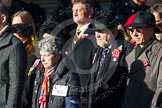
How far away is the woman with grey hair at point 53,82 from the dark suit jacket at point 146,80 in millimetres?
888

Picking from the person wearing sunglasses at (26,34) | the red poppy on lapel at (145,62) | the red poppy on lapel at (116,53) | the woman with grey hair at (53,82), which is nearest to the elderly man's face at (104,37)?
the red poppy on lapel at (116,53)

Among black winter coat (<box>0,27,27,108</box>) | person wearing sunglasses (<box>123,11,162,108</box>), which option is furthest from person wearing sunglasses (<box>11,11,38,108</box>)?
person wearing sunglasses (<box>123,11,162,108</box>)

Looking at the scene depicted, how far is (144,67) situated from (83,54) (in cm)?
95

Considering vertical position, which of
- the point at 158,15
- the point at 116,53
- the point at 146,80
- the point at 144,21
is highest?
the point at 158,15

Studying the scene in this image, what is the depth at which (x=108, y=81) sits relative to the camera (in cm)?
727

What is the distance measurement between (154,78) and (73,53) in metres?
1.32

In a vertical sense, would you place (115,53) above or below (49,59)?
above

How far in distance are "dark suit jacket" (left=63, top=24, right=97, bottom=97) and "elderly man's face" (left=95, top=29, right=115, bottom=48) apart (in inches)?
6.7

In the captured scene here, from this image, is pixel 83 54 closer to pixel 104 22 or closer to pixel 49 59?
pixel 104 22

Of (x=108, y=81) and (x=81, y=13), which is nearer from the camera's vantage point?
(x=108, y=81)

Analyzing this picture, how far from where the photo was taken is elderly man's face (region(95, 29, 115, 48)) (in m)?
7.41

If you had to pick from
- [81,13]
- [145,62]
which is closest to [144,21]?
[145,62]

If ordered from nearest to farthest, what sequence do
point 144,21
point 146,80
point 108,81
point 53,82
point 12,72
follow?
point 53,82 < point 12,72 < point 146,80 < point 144,21 < point 108,81

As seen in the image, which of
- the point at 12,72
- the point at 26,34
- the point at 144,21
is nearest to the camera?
the point at 12,72
